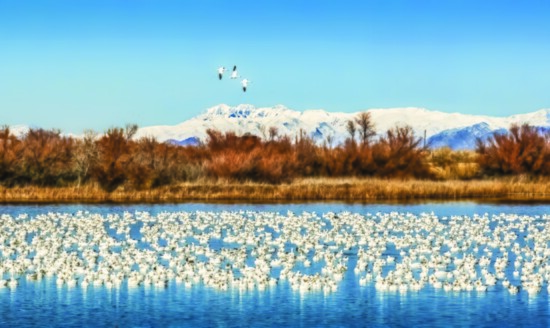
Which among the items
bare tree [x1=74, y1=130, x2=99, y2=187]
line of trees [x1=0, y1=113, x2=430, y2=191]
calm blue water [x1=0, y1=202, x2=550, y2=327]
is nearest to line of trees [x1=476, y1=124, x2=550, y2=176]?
line of trees [x1=0, y1=113, x2=430, y2=191]

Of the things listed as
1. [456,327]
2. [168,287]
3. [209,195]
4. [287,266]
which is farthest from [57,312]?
[209,195]

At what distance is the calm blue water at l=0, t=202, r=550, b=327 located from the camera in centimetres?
1817

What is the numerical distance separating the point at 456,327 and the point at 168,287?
7013mm

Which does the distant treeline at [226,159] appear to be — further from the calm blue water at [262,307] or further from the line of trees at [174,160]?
the calm blue water at [262,307]

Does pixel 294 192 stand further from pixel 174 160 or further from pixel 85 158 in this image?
pixel 85 158

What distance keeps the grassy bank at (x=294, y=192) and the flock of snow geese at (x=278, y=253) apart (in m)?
11.5

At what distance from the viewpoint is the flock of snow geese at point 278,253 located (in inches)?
867

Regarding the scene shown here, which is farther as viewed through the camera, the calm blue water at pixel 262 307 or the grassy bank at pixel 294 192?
the grassy bank at pixel 294 192

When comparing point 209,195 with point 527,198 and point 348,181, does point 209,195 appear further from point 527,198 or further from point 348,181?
point 527,198

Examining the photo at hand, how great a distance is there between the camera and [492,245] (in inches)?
1163

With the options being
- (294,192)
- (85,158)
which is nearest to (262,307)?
(294,192)

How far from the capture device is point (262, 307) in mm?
19531

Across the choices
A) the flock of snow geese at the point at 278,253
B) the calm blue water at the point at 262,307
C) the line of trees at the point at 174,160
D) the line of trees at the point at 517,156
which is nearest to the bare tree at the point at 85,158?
the line of trees at the point at 174,160

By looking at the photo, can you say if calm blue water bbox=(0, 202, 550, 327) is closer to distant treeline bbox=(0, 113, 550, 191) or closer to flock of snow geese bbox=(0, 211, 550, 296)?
flock of snow geese bbox=(0, 211, 550, 296)
